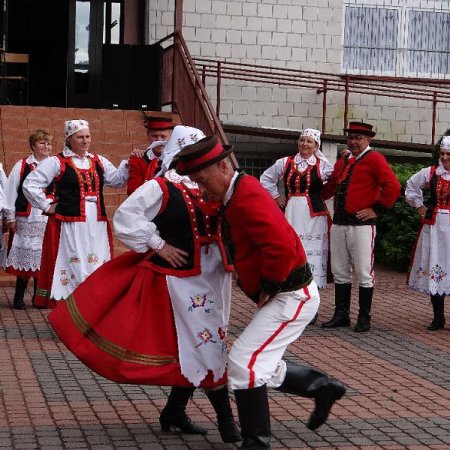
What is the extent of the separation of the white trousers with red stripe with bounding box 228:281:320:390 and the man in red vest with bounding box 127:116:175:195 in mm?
4211

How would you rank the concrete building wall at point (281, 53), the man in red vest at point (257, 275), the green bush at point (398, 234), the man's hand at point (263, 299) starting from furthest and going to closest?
the concrete building wall at point (281, 53) → the green bush at point (398, 234) → the man's hand at point (263, 299) → the man in red vest at point (257, 275)

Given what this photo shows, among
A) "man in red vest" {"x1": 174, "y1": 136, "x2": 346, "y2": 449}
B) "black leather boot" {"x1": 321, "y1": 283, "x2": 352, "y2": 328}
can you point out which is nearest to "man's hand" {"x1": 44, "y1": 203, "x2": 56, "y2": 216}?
"black leather boot" {"x1": 321, "y1": 283, "x2": 352, "y2": 328}

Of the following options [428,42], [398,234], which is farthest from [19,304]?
[428,42]

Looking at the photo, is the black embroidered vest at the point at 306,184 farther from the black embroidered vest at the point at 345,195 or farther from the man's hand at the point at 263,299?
the man's hand at the point at 263,299

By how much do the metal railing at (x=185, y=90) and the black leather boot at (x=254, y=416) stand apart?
874 cm

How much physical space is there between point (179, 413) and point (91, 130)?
10.5 metres

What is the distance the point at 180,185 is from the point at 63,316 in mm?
971

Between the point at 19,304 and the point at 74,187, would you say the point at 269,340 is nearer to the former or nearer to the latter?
the point at 74,187

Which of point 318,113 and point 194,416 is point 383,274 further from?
point 194,416

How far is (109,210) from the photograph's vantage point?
52.8 ft

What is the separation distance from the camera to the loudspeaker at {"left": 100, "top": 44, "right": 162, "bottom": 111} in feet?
63.4

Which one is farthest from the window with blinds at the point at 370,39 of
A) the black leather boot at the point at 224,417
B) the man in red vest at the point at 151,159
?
the black leather boot at the point at 224,417

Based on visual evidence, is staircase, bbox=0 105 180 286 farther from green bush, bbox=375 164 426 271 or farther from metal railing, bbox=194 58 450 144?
green bush, bbox=375 164 426 271

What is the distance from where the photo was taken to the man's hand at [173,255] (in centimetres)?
697
